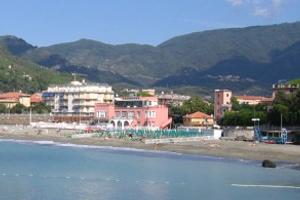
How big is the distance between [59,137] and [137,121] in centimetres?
1482

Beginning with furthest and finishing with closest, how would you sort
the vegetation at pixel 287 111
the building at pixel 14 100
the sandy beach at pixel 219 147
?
the building at pixel 14 100
the vegetation at pixel 287 111
the sandy beach at pixel 219 147

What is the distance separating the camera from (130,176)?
47.1 m

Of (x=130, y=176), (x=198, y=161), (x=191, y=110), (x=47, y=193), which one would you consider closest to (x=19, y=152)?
(x=198, y=161)

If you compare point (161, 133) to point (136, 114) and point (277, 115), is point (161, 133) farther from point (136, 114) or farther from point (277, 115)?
point (136, 114)

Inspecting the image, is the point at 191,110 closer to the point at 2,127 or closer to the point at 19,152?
the point at 2,127

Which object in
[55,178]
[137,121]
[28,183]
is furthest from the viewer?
[137,121]

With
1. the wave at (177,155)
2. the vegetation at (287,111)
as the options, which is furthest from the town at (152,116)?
the wave at (177,155)

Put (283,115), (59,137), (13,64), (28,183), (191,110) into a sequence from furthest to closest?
(13,64)
(191,110)
(59,137)
(283,115)
(28,183)

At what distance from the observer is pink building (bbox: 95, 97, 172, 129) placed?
107 meters

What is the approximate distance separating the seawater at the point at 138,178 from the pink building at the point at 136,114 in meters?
39.7

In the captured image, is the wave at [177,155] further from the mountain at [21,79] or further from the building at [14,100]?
the mountain at [21,79]

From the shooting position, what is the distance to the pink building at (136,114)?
107062 millimetres

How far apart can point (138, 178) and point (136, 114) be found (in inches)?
2499

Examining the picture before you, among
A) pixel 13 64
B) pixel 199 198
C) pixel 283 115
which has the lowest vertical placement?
pixel 199 198
